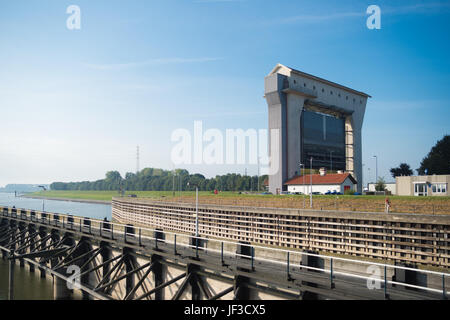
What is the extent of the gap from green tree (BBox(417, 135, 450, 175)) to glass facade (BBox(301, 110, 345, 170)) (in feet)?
61.9

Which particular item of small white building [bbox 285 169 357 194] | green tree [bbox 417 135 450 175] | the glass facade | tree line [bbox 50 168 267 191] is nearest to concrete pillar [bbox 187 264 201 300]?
small white building [bbox 285 169 357 194]

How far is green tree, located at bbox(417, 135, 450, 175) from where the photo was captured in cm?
6812

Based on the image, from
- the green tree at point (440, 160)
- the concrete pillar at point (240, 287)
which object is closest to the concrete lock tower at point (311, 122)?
the green tree at point (440, 160)

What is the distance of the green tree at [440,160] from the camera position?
224ft

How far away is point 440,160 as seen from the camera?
69.6 m

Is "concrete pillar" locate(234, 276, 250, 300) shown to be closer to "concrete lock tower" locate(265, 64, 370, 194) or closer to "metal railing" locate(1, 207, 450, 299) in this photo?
"metal railing" locate(1, 207, 450, 299)

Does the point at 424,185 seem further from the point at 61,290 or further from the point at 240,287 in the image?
the point at 61,290

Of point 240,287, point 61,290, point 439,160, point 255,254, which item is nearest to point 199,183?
point 439,160

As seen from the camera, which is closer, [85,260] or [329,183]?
[85,260]

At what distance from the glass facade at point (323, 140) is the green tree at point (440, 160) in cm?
1888

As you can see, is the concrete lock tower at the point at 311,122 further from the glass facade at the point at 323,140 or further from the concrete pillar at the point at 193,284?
the concrete pillar at the point at 193,284

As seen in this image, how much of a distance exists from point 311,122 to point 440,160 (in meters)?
33.4

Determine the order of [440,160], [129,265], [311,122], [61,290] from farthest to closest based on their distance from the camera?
[440,160] < [311,122] < [61,290] < [129,265]
